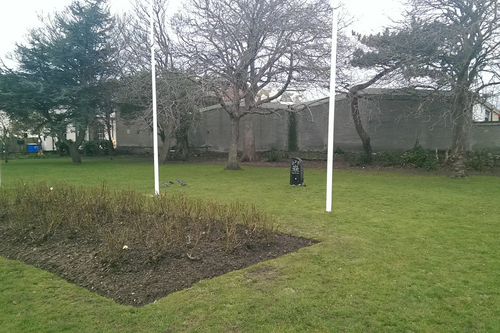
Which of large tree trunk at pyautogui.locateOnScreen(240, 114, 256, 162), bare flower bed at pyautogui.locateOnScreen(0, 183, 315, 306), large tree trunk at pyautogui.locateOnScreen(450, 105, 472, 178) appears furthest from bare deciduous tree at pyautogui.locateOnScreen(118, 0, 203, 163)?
large tree trunk at pyautogui.locateOnScreen(450, 105, 472, 178)

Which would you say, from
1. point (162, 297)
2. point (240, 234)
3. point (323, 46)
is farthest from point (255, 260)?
point (323, 46)

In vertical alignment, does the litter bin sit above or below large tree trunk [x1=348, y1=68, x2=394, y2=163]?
below

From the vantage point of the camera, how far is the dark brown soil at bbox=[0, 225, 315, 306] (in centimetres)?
388

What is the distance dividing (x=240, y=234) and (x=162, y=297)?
2.07 m

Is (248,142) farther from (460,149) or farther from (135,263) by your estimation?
(135,263)

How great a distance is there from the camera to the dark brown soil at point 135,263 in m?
3.88

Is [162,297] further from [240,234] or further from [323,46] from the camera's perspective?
[323,46]

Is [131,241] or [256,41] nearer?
[131,241]

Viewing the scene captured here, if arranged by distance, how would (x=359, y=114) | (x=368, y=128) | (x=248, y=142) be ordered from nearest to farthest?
(x=359, y=114)
(x=368, y=128)
(x=248, y=142)

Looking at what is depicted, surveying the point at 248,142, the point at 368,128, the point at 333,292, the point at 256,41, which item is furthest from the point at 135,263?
the point at 248,142

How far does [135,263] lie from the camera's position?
14.4 ft

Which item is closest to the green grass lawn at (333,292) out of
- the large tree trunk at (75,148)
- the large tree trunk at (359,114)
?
the large tree trunk at (359,114)

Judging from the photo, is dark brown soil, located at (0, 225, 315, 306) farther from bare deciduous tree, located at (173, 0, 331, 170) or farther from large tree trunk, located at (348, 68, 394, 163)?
large tree trunk, located at (348, 68, 394, 163)

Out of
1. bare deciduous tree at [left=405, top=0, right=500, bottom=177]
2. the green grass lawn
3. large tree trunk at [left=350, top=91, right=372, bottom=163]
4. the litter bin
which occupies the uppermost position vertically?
bare deciduous tree at [left=405, top=0, right=500, bottom=177]
